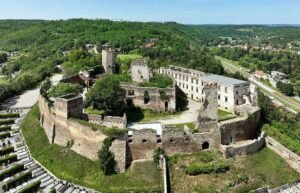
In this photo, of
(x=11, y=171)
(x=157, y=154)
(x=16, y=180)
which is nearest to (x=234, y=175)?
(x=157, y=154)

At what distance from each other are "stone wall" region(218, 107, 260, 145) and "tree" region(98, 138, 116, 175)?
45.0 ft

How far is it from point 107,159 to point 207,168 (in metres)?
11.3

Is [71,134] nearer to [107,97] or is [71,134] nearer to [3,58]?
[107,97]

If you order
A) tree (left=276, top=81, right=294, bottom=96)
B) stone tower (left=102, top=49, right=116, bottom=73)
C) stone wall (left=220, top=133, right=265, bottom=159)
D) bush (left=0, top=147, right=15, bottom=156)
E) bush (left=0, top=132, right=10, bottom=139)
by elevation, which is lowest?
Answer: tree (left=276, top=81, right=294, bottom=96)

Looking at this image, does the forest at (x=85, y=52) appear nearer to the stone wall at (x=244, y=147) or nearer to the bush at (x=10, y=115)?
the bush at (x=10, y=115)

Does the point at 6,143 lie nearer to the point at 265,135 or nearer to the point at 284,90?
the point at 265,135

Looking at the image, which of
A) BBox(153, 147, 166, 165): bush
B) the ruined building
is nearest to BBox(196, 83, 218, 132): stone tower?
BBox(153, 147, 166, 165): bush

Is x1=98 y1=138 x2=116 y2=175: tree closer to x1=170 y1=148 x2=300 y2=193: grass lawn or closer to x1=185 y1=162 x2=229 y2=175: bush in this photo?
x1=170 y1=148 x2=300 y2=193: grass lawn

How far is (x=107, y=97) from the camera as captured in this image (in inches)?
2229

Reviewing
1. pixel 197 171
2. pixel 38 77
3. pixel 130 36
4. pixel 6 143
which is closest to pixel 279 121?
pixel 197 171

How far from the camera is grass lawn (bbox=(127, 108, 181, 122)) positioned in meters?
58.4

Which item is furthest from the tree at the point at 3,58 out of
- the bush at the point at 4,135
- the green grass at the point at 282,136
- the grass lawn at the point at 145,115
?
the green grass at the point at 282,136

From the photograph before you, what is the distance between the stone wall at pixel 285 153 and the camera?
4948cm

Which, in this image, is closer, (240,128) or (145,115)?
(240,128)
